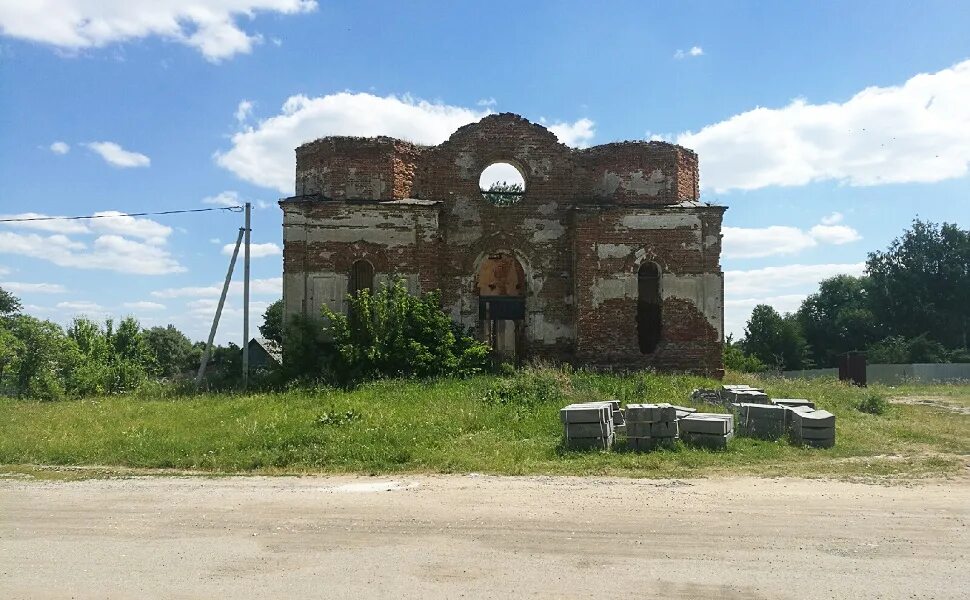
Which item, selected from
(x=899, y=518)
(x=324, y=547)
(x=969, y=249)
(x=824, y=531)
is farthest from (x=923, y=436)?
(x=969, y=249)

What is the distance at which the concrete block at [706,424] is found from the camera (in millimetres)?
10562

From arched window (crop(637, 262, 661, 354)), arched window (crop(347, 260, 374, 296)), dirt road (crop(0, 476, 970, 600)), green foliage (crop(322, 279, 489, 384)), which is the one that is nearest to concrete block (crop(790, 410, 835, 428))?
dirt road (crop(0, 476, 970, 600))

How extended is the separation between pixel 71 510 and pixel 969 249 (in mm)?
55299

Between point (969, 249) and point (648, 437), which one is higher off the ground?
point (969, 249)

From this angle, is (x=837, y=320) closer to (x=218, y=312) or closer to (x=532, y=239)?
(x=532, y=239)

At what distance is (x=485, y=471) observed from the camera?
9.66 meters

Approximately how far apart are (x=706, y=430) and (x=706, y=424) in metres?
0.09

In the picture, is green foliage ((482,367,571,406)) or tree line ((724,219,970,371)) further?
tree line ((724,219,970,371))

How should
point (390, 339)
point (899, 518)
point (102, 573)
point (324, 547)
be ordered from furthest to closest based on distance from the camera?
1. point (390, 339)
2. point (899, 518)
3. point (324, 547)
4. point (102, 573)

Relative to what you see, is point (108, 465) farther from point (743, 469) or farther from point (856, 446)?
point (856, 446)

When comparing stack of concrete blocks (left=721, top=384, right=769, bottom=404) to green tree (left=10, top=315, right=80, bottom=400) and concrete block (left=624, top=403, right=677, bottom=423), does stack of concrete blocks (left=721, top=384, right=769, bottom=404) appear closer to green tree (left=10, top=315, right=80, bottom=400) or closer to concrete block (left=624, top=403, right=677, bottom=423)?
concrete block (left=624, top=403, right=677, bottom=423)

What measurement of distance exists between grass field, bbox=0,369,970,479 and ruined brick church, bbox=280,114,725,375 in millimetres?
2823

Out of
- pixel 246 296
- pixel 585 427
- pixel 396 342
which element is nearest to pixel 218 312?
pixel 246 296

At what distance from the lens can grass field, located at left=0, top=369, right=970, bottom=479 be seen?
32.6ft
